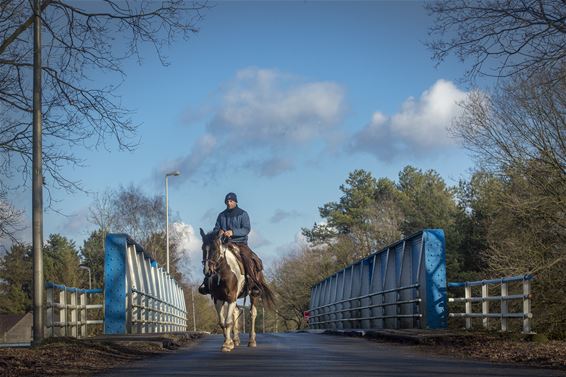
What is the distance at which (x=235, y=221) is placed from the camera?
50.6 feet

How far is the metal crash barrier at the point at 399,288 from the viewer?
16.8 meters

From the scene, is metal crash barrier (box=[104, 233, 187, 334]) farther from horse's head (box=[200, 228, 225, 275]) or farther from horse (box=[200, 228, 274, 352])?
horse's head (box=[200, 228, 225, 275])

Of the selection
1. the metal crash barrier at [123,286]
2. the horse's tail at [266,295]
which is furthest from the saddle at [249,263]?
the metal crash barrier at [123,286]

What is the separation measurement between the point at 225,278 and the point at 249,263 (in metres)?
0.86

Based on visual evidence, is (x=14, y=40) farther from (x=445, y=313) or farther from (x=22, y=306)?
(x=22, y=306)

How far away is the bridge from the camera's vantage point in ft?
32.9

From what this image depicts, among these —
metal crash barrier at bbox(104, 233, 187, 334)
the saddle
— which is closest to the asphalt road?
the saddle

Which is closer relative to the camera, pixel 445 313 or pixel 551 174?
pixel 445 313

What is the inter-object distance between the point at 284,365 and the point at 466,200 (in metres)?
37.6

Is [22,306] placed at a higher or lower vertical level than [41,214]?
lower

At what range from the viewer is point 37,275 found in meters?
13.7

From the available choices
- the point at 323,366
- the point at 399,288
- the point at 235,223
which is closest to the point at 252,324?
the point at 235,223

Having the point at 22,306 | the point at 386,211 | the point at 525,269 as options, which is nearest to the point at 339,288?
the point at 525,269

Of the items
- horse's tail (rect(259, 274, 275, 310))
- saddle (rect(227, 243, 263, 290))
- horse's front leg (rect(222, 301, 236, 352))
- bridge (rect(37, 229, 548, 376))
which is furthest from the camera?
horse's tail (rect(259, 274, 275, 310))
